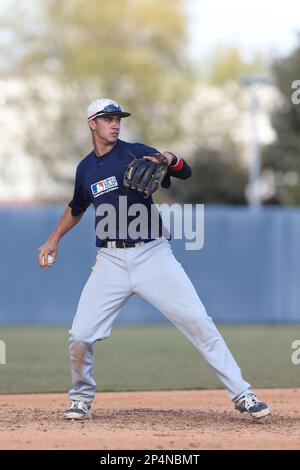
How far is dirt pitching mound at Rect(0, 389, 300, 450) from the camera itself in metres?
5.30

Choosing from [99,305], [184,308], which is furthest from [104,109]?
[184,308]

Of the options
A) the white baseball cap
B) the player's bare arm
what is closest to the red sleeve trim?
the white baseball cap

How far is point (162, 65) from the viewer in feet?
107

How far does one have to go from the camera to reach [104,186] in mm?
6059

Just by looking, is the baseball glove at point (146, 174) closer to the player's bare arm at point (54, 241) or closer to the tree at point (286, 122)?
the player's bare arm at point (54, 241)

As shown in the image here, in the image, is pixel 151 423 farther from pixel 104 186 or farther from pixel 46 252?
pixel 104 186

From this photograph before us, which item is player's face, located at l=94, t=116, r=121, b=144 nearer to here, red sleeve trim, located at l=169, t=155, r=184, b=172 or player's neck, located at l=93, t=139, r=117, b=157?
player's neck, located at l=93, t=139, r=117, b=157

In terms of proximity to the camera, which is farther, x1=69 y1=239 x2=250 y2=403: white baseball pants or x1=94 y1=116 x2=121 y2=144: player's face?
x1=94 y1=116 x2=121 y2=144: player's face

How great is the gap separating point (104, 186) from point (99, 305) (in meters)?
0.70

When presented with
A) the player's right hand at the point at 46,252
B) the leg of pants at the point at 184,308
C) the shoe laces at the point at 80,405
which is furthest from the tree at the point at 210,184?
the leg of pants at the point at 184,308

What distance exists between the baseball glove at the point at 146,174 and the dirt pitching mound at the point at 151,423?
137 centimetres

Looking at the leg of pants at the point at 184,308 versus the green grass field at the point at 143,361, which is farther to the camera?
the green grass field at the point at 143,361

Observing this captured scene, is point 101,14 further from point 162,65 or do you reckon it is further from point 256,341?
point 256,341

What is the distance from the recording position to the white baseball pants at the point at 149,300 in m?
5.87
